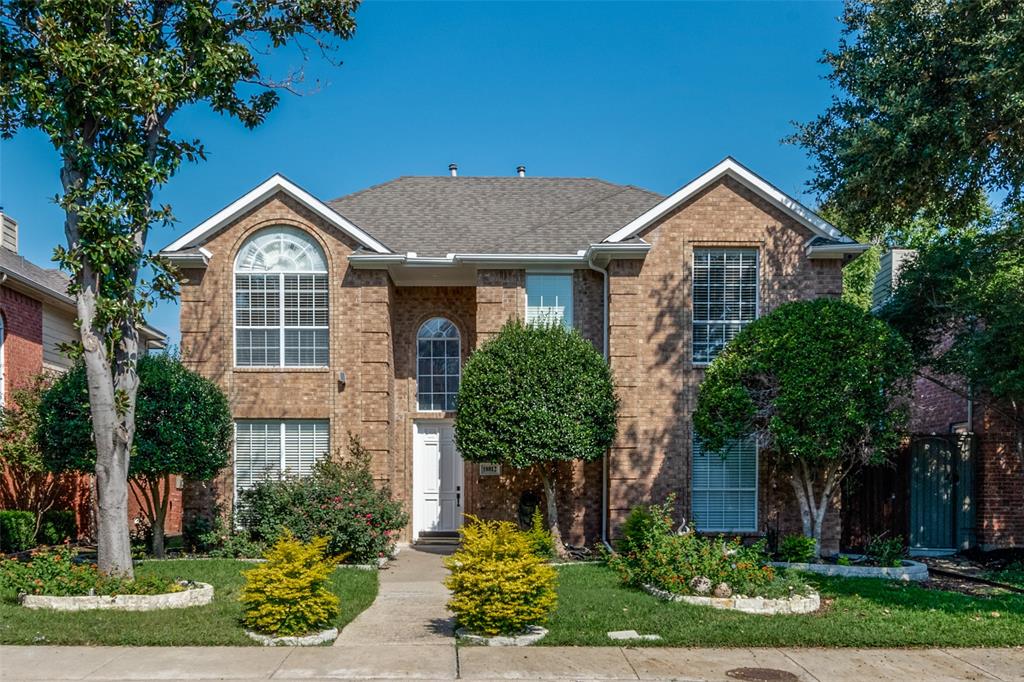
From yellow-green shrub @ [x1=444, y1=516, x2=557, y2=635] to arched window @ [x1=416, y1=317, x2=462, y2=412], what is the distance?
8842mm

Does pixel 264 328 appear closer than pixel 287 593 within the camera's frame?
No

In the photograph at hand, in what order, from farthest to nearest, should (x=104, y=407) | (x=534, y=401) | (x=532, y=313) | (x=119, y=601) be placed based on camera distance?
1. (x=532, y=313)
2. (x=534, y=401)
3. (x=104, y=407)
4. (x=119, y=601)

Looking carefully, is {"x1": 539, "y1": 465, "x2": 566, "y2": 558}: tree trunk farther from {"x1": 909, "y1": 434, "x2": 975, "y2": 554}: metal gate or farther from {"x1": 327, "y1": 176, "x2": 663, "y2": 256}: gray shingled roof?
→ {"x1": 909, "y1": 434, "x2": 975, "y2": 554}: metal gate

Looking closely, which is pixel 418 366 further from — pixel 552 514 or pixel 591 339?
pixel 552 514

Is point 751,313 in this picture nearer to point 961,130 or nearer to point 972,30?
point 961,130

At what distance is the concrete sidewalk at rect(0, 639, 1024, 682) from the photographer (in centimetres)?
812

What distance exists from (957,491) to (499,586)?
1182cm

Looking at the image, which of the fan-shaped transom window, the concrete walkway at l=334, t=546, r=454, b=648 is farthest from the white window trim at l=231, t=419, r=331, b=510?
the concrete walkway at l=334, t=546, r=454, b=648

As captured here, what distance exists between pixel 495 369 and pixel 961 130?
8179 millimetres

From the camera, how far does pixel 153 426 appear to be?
14.4 meters

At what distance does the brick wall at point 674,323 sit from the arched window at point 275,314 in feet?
18.5

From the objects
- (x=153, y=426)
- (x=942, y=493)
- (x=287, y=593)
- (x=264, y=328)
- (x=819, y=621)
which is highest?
(x=264, y=328)

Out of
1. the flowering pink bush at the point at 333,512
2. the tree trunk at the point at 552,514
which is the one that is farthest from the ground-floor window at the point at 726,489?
the flowering pink bush at the point at 333,512

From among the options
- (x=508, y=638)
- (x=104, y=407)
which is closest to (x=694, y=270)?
(x=508, y=638)
